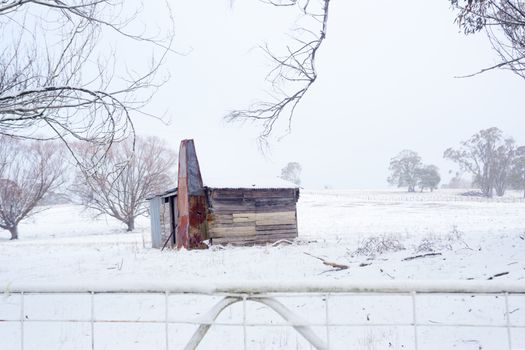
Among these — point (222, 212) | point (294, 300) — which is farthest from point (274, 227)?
point (294, 300)

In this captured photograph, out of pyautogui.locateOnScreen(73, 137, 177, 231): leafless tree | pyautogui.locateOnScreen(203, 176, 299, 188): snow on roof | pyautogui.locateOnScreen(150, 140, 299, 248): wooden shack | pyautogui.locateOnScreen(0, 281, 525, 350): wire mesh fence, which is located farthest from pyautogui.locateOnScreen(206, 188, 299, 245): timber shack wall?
pyautogui.locateOnScreen(73, 137, 177, 231): leafless tree

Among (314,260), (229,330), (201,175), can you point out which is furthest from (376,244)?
(201,175)

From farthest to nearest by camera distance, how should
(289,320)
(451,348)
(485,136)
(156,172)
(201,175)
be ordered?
(485,136)
(156,172)
(201,175)
(451,348)
(289,320)

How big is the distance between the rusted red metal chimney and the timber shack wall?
1.14 feet

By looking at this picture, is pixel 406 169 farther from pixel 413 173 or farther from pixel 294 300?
pixel 294 300

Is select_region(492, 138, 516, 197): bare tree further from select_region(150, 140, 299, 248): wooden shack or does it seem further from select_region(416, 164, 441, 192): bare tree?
select_region(150, 140, 299, 248): wooden shack

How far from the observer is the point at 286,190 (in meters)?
21.7

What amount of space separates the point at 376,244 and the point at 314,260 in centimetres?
206

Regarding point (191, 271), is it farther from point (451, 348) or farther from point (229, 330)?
point (451, 348)

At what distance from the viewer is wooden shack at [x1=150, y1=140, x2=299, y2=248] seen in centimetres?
1914

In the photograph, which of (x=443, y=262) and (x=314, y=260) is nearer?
(x=443, y=262)

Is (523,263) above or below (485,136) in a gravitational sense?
below

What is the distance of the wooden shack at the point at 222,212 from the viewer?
19.1m

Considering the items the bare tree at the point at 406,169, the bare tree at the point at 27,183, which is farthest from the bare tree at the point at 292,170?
the bare tree at the point at 27,183
